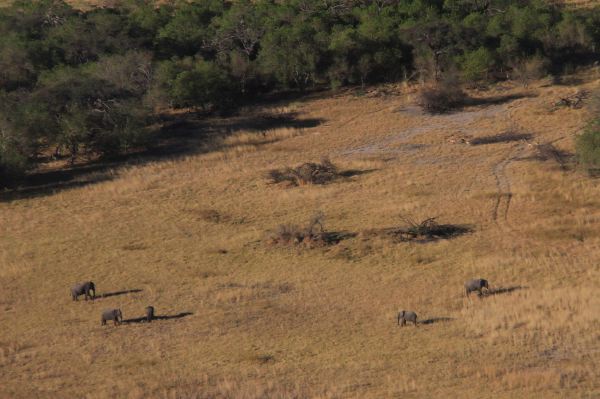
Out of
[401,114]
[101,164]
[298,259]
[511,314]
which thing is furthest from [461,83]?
[511,314]

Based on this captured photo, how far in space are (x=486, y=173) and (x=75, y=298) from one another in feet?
93.3

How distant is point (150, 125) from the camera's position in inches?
2707

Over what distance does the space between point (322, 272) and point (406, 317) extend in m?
8.36

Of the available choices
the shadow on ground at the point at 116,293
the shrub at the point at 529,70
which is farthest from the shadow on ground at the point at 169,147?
the shadow on ground at the point at 116,293

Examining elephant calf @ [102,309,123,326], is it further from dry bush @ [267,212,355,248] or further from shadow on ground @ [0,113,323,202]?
shadow on ground @ [0,113,323,202]

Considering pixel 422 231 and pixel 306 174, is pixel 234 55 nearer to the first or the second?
pixel 306 174

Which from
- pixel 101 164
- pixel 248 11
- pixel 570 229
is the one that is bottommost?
pixel 570 229

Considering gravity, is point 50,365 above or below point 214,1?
below

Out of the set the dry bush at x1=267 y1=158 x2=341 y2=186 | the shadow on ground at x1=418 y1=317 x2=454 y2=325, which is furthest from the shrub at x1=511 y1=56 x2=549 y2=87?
the shadow on ground at x1=418 y1=317 x2=454 y2=325

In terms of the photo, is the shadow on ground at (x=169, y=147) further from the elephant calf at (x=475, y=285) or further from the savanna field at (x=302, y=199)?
the elephant calf at (x=475, y=285)

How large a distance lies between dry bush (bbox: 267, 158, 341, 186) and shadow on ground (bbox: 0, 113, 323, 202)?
32.8 feet

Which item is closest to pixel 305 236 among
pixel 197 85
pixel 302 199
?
pixel 302 199

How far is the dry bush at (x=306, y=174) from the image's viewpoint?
53.2 metres

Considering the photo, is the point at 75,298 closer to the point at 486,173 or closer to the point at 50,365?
the point at 50,365
